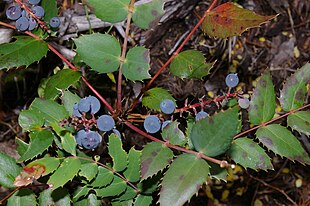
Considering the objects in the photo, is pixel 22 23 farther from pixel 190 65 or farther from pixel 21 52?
pixel 190 65

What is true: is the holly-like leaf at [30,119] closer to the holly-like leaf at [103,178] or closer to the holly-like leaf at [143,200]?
the holly-like leaf at [103,178]

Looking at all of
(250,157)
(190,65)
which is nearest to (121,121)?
(190,65)

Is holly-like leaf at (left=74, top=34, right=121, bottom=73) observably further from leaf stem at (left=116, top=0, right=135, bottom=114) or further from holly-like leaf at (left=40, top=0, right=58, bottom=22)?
holly-like leaf at (left=40, top=0, right=58, bottom=22)

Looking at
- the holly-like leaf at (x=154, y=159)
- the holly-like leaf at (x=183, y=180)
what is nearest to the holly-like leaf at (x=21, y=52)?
the holly-like leaf at (x=154, y=159)

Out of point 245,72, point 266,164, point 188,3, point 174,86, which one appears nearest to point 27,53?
point 266,164

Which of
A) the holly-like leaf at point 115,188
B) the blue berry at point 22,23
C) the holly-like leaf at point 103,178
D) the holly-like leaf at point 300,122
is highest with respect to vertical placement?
the blue berry at point 22,23

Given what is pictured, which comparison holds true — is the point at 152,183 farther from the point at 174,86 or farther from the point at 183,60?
the point at 174,86
